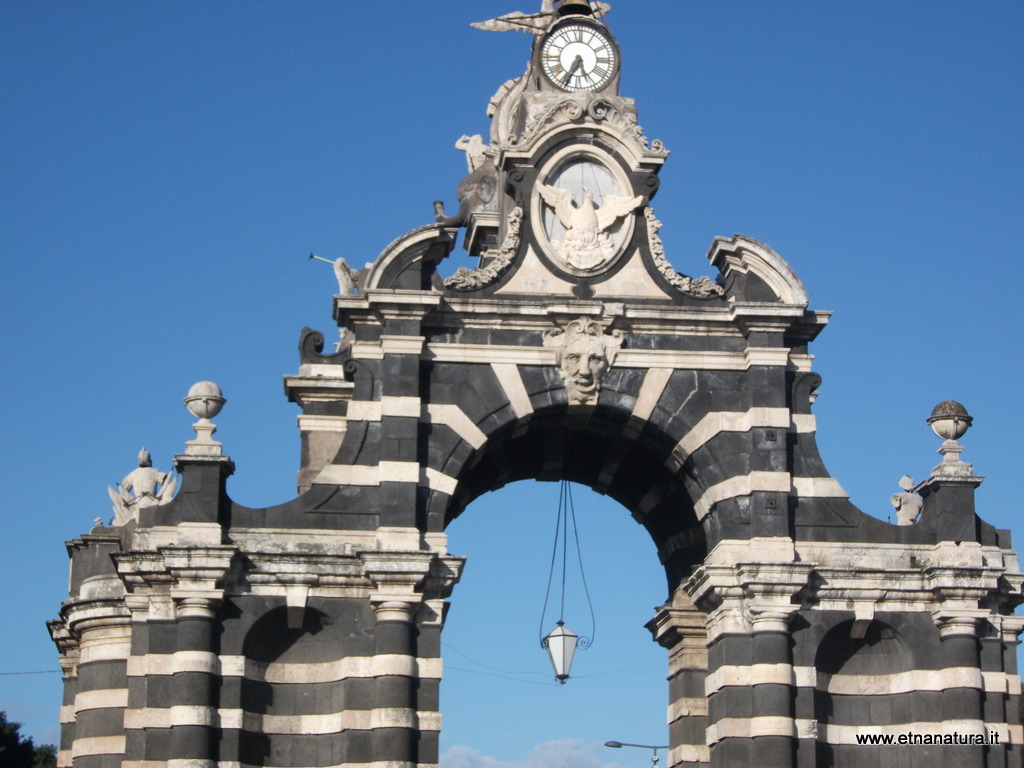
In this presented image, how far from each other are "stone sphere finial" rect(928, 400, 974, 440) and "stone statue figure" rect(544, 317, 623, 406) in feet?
16.9

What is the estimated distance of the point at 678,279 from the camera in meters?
31.4

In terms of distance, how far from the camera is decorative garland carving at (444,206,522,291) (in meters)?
30.9

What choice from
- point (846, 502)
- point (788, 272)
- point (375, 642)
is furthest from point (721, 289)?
point (375, 642)

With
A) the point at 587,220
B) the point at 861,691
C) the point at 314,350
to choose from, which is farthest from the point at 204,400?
the point at 861,691

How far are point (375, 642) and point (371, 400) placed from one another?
3.83m

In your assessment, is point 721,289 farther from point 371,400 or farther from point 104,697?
point 104,697

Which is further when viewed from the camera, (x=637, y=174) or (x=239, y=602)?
(x=637, y=174)

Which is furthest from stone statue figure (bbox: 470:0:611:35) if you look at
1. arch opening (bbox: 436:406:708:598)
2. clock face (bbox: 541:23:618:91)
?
arch opening (bbox: 436:406:708:598)

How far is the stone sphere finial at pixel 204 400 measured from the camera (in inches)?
1177

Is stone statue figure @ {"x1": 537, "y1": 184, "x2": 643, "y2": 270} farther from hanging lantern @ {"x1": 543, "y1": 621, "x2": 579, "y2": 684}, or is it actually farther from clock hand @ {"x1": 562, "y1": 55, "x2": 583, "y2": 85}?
hanging lantern @ {"x1": 543, "y1": 621, "x2": 579, "y2": 684}

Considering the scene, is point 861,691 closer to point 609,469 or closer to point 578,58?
point 609,469

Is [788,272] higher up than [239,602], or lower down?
higher up

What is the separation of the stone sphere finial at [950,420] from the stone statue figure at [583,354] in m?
5.16

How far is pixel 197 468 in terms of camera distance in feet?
97.1
